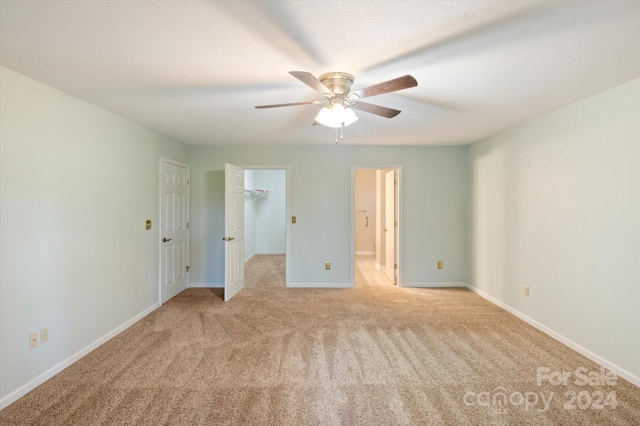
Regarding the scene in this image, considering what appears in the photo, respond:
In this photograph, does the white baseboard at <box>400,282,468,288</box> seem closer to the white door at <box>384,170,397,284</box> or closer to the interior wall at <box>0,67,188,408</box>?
the white door at <box>384,170,397,284</box>

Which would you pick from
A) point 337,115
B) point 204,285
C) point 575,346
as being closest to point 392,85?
point 337,115

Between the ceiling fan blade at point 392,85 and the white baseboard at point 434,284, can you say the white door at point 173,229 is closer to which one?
the ceiling fan blade at point 392,85

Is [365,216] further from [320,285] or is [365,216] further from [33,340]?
[33,340]

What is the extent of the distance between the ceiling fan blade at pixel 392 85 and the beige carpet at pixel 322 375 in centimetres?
208

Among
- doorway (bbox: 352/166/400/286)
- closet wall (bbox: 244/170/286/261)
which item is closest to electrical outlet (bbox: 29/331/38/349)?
doorway (bbox: 352/166/400/286)

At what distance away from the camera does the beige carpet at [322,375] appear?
79.3 inches

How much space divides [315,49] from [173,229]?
360 centimetres

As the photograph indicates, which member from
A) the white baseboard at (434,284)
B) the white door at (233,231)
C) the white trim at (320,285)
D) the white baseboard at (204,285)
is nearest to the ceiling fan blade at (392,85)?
the white door at (233,231)

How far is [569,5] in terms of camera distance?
148cm

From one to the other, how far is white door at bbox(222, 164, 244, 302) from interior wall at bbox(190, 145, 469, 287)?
1.29 ft

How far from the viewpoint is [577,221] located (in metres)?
2.86

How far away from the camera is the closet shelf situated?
7430 mm

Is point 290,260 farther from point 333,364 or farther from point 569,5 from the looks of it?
point 569,5

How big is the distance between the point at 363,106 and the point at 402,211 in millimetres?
3050
